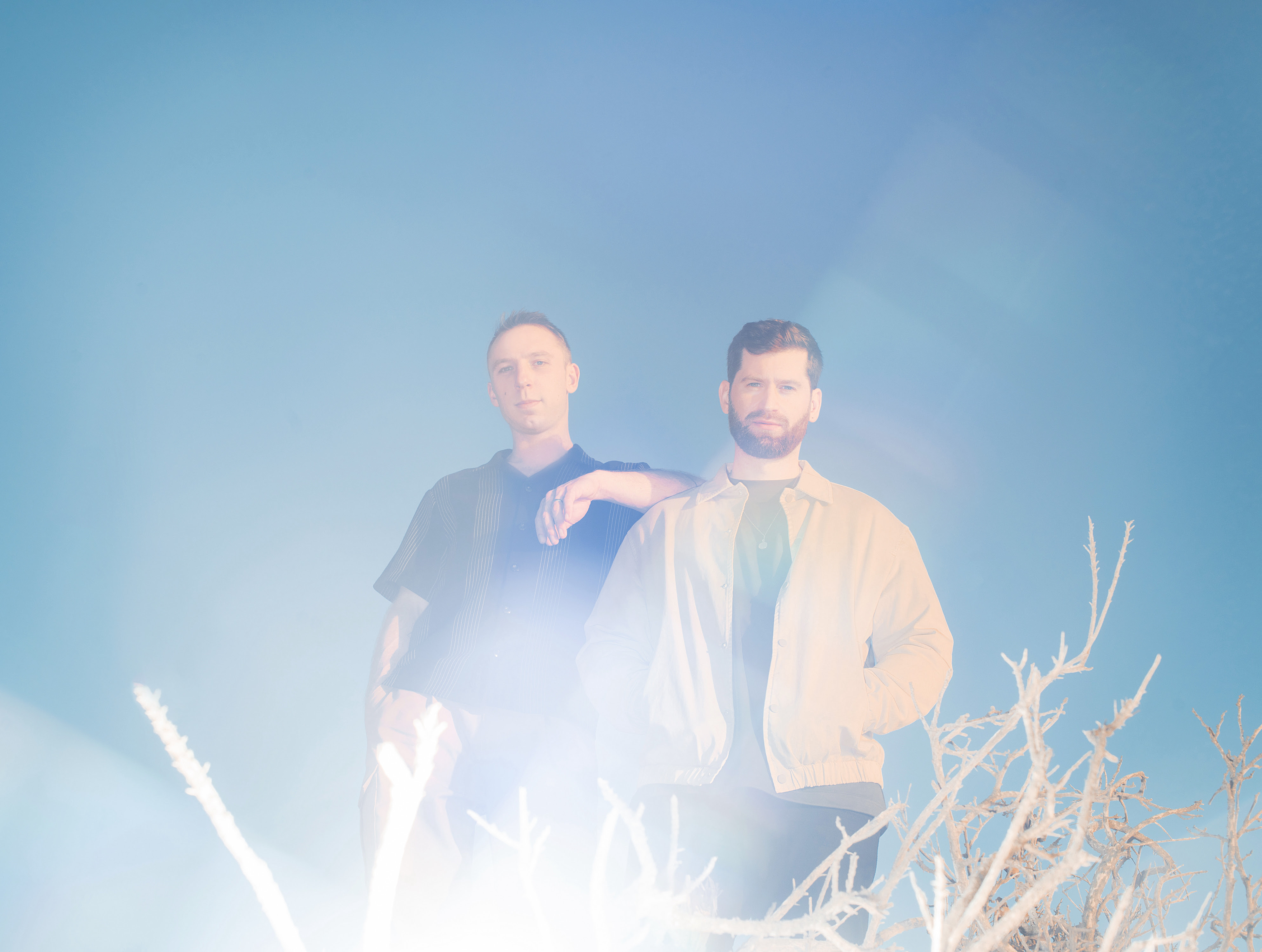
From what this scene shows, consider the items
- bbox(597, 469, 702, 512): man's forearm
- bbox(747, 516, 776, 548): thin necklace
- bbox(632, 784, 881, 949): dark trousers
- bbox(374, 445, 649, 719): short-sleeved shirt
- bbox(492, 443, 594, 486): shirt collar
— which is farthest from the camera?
bbox(492, 443, 594, 486): shirt collar

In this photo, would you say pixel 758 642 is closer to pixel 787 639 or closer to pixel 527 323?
pixel 787 639

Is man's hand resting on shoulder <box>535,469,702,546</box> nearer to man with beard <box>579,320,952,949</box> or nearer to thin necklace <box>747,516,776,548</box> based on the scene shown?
man with beard <box>579,320,952,949</box>

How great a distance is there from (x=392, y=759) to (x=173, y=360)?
2.77m

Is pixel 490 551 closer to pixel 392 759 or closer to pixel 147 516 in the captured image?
pixel 147 516

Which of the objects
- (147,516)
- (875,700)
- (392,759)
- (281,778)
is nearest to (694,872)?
(875,700)

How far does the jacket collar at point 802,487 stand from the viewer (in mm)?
1712

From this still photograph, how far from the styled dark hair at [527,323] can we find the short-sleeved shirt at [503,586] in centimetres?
35

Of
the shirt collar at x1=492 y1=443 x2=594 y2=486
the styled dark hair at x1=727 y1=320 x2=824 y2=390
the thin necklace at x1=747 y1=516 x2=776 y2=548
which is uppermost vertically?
the styled dark hair at x1=727 y1=320 x2=824 y2=390

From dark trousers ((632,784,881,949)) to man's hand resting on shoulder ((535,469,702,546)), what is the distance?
0.72 metres

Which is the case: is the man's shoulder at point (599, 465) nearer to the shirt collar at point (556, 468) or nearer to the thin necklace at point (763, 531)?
the shirt collar at point (556, 468)

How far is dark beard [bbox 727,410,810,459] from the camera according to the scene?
1755mm

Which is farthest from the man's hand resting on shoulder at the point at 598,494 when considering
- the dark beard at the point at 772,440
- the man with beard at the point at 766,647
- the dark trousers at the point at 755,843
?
the dark trousers at the point at 755,843

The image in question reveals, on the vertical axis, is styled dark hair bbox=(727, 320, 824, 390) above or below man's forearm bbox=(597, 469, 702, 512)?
above

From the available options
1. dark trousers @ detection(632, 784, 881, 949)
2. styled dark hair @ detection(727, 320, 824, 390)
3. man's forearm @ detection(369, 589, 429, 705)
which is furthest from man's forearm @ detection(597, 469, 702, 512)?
dark trousers @ detection(632, 784, 881, 949)
